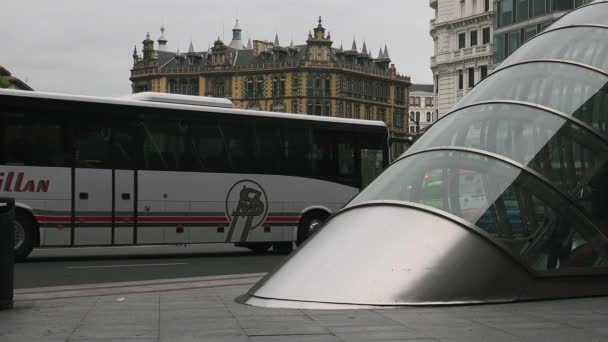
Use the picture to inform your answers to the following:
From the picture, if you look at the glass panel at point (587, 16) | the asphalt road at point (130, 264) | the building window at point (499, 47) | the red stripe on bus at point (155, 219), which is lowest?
the asphalt road at point (130, 264)

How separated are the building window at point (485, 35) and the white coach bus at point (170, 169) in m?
52.9

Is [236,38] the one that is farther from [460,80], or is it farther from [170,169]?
[170,169]

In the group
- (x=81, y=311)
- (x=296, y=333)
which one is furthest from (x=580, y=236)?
(x=81, y=311)

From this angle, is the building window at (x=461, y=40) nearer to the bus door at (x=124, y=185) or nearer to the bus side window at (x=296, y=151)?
the bus side window at (x=296, y=151)

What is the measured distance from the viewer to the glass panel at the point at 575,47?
33.4 feet

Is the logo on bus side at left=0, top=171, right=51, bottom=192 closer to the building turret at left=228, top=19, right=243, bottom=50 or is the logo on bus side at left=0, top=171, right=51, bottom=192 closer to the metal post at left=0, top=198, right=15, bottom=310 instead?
the metal post at left=0, top=198, right=15, bottom=310

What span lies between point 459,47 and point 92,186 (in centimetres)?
6082

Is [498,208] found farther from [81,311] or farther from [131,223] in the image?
[131,223]

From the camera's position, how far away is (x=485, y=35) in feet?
238

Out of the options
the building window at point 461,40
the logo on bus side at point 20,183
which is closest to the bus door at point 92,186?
the logo on bus side at point 20,183

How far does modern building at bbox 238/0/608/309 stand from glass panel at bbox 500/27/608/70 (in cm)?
3

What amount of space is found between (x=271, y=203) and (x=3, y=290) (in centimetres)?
1128

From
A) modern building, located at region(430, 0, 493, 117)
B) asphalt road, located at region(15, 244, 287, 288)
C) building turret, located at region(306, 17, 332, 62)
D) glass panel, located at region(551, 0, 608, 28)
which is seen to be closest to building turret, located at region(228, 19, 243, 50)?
building turret, located at region(306, 17, 332, 62)

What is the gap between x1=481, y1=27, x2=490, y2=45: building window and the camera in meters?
72.1
